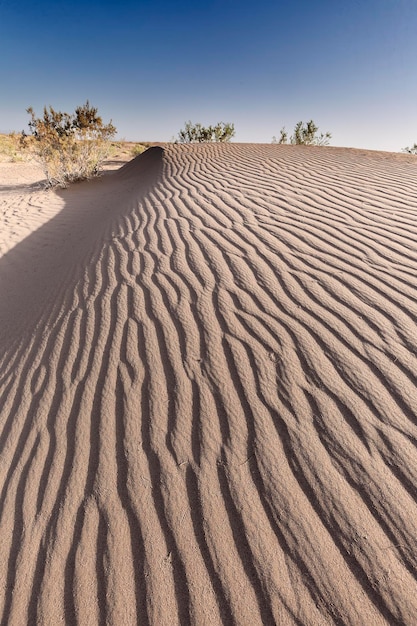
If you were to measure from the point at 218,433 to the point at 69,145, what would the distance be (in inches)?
430

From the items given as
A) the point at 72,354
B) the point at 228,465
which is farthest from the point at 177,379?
the point at 72,354

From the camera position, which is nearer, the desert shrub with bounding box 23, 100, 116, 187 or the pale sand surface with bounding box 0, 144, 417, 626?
the pale sand surface with bounding box 0, 144, 417, 626

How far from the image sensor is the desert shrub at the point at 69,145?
9609 millimetres

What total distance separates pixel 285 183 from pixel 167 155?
17.3ft

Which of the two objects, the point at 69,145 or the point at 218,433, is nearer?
the point at 218,433

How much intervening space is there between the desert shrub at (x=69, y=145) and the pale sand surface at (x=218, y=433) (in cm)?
779

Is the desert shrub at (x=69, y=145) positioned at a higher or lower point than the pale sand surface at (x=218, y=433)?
higher

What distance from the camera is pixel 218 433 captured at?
1.68m

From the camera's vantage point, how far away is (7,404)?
2.21 m

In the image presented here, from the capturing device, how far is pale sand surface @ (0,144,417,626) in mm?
1223

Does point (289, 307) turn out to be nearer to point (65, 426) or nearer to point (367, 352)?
point (367, 352)

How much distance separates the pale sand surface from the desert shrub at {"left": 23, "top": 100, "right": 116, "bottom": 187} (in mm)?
7786

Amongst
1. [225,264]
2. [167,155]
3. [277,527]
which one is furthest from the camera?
[167,155]

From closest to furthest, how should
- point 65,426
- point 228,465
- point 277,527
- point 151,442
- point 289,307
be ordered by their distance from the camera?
1. point 277,527
2. point 228,465
3. point 151,442
4. point 65,426
5. point 289,307
